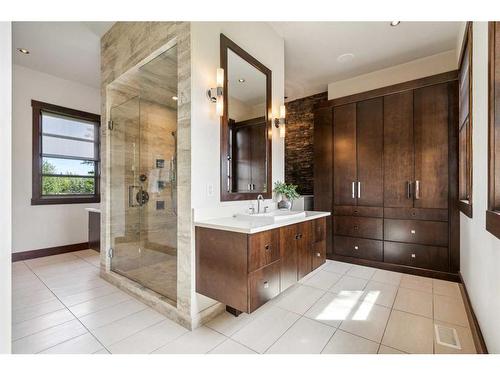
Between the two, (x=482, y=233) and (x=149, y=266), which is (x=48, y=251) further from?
(x=482, y=233)

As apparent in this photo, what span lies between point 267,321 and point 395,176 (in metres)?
2.58

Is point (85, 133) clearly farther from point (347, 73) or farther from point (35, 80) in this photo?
point (347, 73)

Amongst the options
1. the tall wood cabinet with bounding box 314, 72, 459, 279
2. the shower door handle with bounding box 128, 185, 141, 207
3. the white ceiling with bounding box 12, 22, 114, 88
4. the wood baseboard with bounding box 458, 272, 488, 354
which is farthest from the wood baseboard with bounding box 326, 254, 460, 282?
the white ceiling with bounding box 12, 22, 114, 88

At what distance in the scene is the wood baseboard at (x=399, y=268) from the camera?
9.41 feet

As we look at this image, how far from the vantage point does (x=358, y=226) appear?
138 inches

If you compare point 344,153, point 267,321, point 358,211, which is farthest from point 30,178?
point 358,211

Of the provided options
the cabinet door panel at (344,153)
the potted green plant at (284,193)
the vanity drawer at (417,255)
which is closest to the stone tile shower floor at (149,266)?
the potted green plant at (284,193)

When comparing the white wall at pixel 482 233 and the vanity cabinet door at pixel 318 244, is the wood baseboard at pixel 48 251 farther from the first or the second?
the white wall at pixel 482 233

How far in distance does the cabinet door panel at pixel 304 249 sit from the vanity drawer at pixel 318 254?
73mm

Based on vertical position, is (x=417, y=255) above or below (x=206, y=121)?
below

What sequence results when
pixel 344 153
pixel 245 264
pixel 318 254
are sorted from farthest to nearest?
pixel 344 153 → pixel 318 254 → pixel 245 264

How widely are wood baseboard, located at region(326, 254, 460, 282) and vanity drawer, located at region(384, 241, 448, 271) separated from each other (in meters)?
0.05
